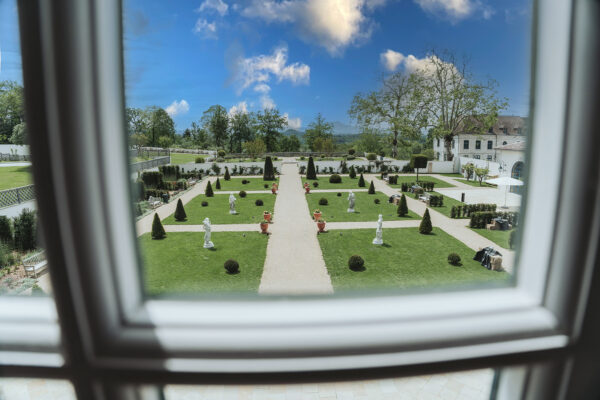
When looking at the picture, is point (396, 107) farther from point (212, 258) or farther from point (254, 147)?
point (212, 258)

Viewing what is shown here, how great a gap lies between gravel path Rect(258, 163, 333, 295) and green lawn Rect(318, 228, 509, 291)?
326 millimetres

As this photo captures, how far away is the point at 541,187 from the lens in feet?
3.25

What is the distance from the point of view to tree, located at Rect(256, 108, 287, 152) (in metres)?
40.4

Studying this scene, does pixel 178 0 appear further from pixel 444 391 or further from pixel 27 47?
pixel 444 391

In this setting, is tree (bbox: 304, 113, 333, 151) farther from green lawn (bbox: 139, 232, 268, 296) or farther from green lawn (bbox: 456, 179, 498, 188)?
green lawn (bbox: 139, 232, 268, 296)

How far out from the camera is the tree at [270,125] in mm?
40375

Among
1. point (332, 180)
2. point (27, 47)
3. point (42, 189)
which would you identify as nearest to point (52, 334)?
point (42, 189)

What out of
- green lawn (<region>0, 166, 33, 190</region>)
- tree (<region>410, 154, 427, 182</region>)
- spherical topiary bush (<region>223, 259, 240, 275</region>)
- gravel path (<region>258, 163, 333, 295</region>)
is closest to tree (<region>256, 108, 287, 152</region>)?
tree (<region>410, 154, 427, 182</region>)

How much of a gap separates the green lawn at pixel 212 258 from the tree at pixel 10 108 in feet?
18.1

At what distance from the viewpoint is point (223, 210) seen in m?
15.5

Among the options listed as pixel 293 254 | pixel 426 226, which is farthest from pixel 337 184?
pixel 293 254

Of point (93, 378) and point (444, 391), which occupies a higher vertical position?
point (93, 378)

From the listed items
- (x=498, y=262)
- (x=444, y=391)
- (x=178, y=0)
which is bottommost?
(x=498, y=262)

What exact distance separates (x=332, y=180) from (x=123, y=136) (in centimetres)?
2358
